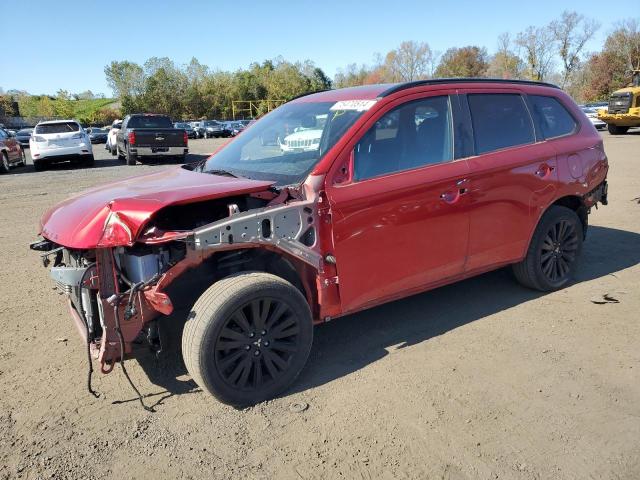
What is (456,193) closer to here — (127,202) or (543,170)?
(543,170)

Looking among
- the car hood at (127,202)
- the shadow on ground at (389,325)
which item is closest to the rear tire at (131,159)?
the car hood at (127,202)

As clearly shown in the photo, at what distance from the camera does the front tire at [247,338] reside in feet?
10.1

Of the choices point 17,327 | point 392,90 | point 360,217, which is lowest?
point 17,327

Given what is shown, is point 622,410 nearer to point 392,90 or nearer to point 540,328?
point 540,328

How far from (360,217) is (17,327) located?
3.12 meters

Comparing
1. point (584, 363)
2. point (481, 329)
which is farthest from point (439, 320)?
point (584, 363)

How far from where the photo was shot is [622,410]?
122 inches

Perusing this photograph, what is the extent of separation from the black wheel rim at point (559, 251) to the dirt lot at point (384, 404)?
0.24 meters

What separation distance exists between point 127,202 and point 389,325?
2.34 metres

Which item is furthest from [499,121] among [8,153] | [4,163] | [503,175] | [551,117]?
[8,153]

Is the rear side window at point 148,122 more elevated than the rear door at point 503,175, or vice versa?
the rear side window at point 148,122

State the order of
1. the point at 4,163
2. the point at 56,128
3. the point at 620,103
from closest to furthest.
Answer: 1. the point at 4,163
2. the point at 56,128
3. the point at 620,103

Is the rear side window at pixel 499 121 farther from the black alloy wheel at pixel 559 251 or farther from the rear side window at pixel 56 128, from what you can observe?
the rear side window at pixel 56 128

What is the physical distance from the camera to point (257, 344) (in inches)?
128
